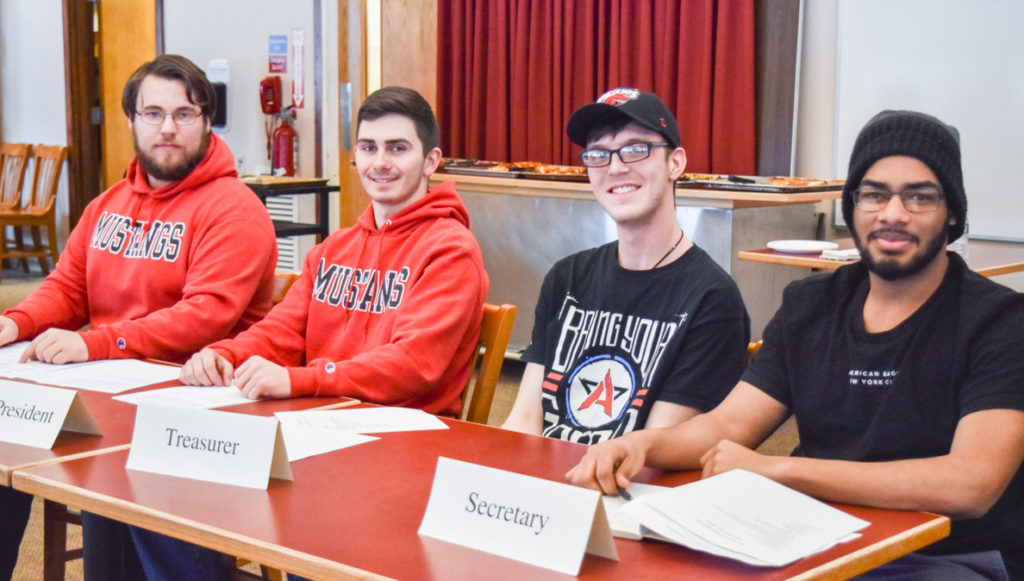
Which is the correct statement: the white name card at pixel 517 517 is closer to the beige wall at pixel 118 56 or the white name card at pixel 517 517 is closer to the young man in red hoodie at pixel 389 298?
the young man in red hoodie at pixel 389 298

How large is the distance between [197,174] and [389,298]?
0.69m

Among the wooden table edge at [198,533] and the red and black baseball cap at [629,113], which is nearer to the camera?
the wooden table edge at [198,533]

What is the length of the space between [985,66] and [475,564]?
402 cm

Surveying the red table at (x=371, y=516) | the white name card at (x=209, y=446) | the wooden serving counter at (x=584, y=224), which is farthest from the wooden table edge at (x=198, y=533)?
the wooden serving counter at (x=584, y=224)

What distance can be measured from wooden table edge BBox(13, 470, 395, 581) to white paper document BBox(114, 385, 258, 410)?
39cm

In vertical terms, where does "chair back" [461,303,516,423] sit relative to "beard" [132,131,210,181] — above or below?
below

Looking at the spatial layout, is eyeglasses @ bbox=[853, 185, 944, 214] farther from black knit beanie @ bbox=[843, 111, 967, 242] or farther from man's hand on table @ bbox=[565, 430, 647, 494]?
man's hand on table @ bbox=[565, 430, 647, 494]

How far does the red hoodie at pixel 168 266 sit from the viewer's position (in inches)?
95.3

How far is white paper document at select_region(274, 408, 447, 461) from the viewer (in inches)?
62.6

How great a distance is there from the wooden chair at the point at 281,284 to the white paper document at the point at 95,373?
0.47m

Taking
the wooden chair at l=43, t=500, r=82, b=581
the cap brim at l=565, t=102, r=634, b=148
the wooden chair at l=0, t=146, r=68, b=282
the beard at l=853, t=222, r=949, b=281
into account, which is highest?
the cap brim at l=565, t=102, r=634, b=148

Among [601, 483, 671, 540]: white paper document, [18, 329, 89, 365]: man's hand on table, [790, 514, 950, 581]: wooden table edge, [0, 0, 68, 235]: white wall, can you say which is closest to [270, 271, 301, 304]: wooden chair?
[18, 329, 89, 365]: man's hand on table

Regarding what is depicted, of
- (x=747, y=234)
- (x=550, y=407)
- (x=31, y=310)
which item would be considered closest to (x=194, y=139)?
(x=31, y=310)

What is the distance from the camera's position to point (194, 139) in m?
2.62
